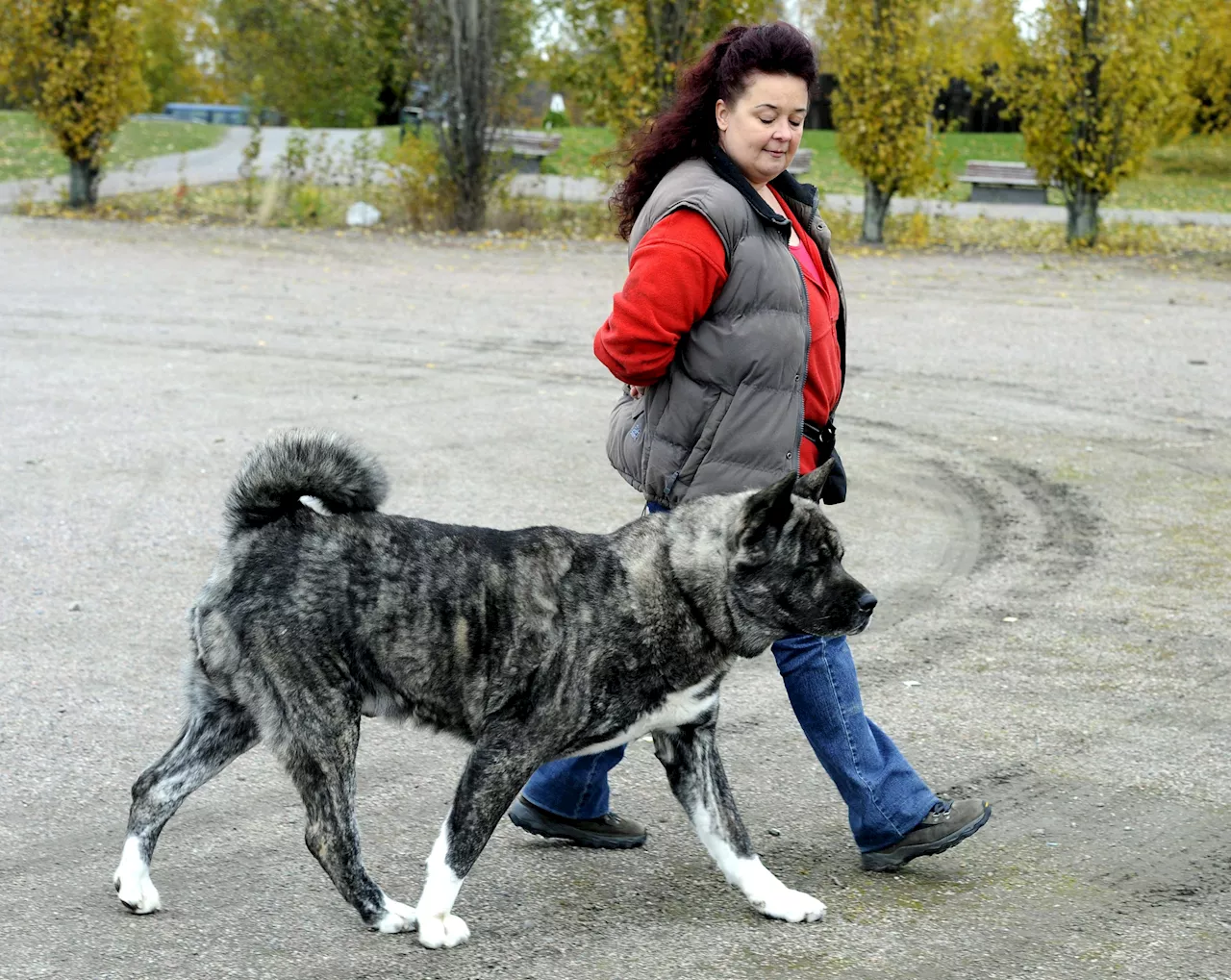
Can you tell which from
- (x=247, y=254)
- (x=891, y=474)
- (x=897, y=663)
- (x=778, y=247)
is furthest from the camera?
(x=247, y=254)

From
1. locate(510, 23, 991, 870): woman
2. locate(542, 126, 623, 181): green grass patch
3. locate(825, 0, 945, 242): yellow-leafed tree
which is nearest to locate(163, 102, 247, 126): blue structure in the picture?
locate(542, 126, 623, 181): green grass patch

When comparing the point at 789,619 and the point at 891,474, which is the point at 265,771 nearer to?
the point at 789,619

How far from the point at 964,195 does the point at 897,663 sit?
26103mm

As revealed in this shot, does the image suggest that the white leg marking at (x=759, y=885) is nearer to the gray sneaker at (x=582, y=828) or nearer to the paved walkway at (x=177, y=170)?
the gray sneaker at (x=582, y=828)

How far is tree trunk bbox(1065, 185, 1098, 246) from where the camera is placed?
69.3 feet

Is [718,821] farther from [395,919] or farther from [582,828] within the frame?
[395,919]

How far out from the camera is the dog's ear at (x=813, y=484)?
409cm

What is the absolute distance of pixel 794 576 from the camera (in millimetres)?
3900

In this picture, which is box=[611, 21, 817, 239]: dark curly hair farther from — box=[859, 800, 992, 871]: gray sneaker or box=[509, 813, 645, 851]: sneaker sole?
box=[859, 800, 992, 871]: gray sneaker

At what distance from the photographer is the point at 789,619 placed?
12.9 ft

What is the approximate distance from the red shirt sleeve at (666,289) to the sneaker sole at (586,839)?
4.77ft

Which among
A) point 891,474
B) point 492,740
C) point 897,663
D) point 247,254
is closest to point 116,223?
point 247,254

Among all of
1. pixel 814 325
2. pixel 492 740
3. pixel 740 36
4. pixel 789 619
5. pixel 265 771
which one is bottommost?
pixel 265 771

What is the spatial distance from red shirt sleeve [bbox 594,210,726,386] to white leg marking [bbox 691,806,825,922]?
4.18 feet
